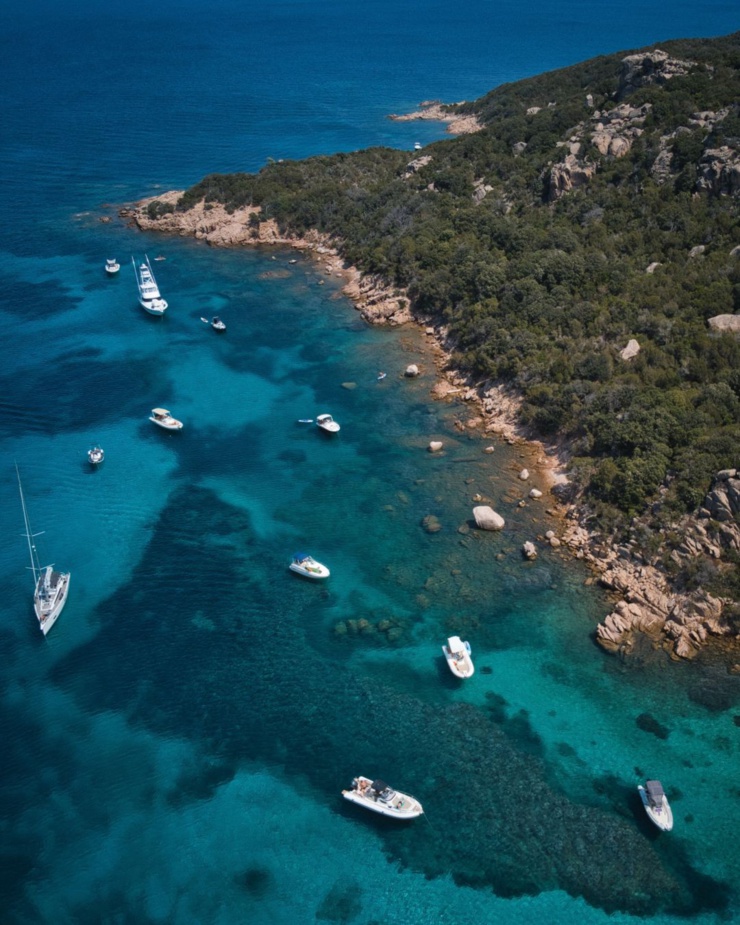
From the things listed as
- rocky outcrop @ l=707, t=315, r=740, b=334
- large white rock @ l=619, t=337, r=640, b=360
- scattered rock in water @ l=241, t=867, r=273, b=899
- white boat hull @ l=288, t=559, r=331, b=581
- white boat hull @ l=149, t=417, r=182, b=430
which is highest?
rocky outcrop @ l=707, t=315, r=740, b=334

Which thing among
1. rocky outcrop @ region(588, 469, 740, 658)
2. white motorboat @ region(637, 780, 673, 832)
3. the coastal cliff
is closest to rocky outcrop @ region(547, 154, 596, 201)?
the coastal cliff

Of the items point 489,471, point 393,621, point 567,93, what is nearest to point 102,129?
point 567,93

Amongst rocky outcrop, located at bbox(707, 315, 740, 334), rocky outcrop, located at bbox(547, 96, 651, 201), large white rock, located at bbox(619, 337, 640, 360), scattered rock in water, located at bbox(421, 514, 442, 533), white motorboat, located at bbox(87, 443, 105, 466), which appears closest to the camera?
scattered rock in water, located at bbox(421, 514, 442, 533)

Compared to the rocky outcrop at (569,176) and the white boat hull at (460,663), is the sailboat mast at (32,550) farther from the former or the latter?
the rocky outcrop at (569,176)

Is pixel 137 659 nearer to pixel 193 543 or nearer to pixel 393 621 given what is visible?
pixel 193 543

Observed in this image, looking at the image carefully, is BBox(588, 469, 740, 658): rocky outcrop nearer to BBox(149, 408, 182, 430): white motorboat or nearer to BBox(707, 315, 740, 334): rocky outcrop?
BBox(707, 315, 740, 334): rocky outcrop
